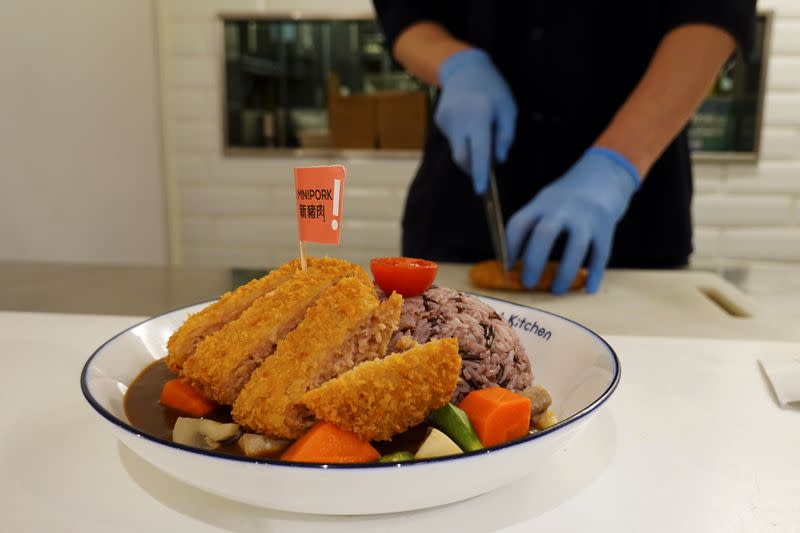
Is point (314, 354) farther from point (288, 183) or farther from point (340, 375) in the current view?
point (288, 183)

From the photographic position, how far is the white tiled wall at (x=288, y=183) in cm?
365

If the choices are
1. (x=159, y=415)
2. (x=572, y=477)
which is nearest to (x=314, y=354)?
(x=159, y=415)

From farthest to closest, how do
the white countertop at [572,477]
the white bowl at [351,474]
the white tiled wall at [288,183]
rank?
the white tiled wall at [288,183] → the white countertop at [572,477] → the white bowl at [351,474]

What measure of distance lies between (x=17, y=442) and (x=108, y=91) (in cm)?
311

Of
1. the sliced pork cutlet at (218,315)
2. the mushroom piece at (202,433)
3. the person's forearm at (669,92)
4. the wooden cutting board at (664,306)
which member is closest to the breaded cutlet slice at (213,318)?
the sliced pork cutlet at (218,315)

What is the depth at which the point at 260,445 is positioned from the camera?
2.54 feet

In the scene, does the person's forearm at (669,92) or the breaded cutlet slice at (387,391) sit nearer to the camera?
the breaded cutlet slice at (387,391)

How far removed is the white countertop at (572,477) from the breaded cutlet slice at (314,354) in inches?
4.1

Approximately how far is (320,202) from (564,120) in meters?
1.68

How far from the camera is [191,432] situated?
800 mm

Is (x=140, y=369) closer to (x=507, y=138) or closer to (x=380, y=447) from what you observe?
(x=380, y=447)

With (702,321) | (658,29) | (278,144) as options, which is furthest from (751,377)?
(278,144)

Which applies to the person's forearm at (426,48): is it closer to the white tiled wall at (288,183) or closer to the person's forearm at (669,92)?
Answer: the person's forearm at (669,92)

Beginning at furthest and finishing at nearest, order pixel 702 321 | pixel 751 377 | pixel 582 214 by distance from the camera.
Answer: pixel 582 214 → pixel 702 321 → pixel 751 377
